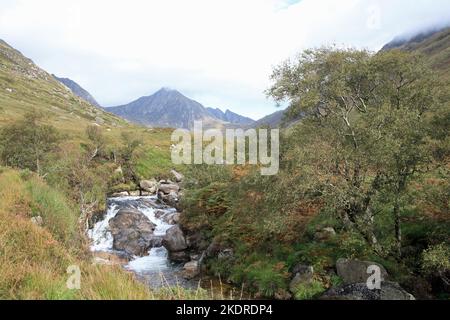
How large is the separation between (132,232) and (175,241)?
663 centimetres

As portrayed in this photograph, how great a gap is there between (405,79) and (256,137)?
47.7 ft

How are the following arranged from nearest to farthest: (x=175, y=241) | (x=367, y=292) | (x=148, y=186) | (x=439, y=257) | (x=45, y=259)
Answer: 1. (x=45, y=259)
2. (x=439, y=257)
3. (x=367, y=292)
4. (x=175, y=241)
5. (x=148, y=186)

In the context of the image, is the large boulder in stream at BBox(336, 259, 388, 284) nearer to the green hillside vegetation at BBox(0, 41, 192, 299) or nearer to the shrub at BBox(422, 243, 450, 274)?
the shrub at BBox(422, 243, 450, 274)

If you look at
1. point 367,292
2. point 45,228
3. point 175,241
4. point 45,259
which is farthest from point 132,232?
point 45,259

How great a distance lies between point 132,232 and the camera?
43.8m

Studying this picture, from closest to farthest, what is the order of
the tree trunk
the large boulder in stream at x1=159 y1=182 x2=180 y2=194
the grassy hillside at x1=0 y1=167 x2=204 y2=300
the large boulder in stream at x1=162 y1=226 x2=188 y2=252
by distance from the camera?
the grassy hillside at x1=0 y1=167 x2=204 y2=300
the tree trunk
the large boulder in stream at x1=162 y1=226 x2=188 y2=252
the large boulder in stream at x1=159 y1=182 x2=180 y2=194

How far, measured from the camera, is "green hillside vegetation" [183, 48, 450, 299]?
2091cm

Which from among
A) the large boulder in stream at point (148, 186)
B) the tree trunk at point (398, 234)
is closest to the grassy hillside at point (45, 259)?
the tree trunk at point (398, 234)

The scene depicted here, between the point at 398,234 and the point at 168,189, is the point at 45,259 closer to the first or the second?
the point at 398,234

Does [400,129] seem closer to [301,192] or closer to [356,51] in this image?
[301,192]

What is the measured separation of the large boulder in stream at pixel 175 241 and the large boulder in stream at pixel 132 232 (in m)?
2.41

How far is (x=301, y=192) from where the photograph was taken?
2203cm

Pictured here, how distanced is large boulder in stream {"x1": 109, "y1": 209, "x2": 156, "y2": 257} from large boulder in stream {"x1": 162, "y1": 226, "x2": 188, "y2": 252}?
2410 mm

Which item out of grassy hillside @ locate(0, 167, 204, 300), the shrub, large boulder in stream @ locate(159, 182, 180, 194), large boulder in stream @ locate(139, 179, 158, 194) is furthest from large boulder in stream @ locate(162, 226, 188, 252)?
large boulder in stream @ locate(139, 179, 158, 194)
